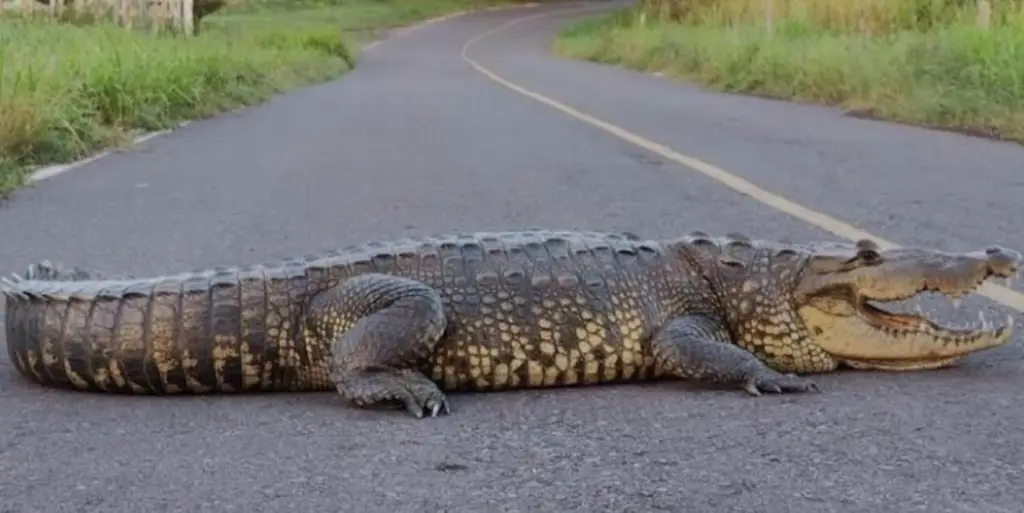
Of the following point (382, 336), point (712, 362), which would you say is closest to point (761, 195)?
point (712, 362)

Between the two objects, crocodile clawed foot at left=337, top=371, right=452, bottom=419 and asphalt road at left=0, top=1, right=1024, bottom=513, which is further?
crocodile clawed foot at left=337, top=371, right=452, bottom=419

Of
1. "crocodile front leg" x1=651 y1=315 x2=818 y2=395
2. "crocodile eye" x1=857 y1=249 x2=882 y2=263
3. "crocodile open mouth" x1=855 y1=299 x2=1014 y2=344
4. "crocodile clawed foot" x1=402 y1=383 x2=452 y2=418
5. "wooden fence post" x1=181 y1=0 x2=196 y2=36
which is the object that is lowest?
"wooden fence post" x1=181 y1=0 x2=196 y2=36

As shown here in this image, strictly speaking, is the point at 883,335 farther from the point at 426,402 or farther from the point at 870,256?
the point at 426,402

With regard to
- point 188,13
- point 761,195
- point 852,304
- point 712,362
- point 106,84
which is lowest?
point 188,13

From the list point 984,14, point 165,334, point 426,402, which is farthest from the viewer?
point 984,14

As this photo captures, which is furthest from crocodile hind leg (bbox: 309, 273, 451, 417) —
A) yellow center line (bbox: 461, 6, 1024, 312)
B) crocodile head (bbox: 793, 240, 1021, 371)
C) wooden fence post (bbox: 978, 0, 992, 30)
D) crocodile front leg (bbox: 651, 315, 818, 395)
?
wooden fence post (bbox: 978, 0, 992, 30)

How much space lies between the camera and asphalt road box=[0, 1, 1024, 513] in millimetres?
3350

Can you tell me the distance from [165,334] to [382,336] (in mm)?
604

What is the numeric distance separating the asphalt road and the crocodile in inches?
3.5

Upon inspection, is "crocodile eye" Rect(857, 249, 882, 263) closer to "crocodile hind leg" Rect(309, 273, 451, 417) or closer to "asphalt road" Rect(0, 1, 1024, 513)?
"asphalt road" Rect(0, 1, 1024, 513)

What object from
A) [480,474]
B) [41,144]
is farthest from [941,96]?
[480,474]

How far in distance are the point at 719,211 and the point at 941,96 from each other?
696 centimetres

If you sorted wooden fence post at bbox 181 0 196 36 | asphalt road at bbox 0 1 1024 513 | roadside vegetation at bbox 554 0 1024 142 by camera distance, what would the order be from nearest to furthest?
asphalt road at bbox 0 1 1024 513 < roadside vegetation at bbox 554 0 1024 142 < wooden fence post at bbox 181 0 196 36

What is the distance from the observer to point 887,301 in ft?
14.8
